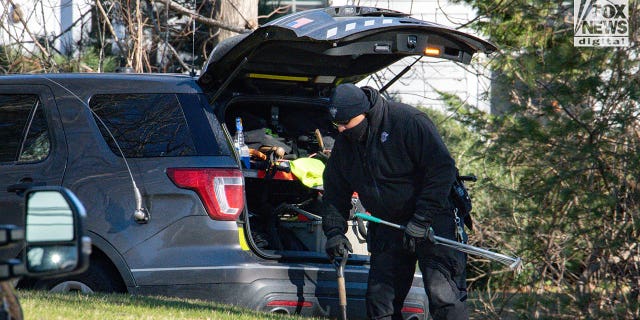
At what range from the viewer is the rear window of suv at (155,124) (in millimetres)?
5883

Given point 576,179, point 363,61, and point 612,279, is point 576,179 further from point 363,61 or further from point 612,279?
point 363,61

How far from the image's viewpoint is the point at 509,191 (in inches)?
400

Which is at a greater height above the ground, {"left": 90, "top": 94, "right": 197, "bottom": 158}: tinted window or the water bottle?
{"left": 90, "top": 94, "right": 197, "bottom": 158}: tinted window

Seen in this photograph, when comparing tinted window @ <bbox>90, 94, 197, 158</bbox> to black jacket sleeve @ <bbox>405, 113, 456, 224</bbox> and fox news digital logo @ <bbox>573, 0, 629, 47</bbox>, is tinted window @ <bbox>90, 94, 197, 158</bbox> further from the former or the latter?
fox news digital logo @ <bbox>573, 0, 629, 47</bbox>

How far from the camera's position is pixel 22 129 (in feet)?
20.2

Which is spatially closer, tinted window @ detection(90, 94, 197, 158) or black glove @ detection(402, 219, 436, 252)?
black glove @ detection(402, 219, 436, 252)

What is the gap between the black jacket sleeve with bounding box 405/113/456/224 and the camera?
5387 mm

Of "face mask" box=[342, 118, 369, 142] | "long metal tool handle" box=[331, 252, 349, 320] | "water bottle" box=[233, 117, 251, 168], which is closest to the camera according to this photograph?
"face mask" box=[342, 118, 369, 142]

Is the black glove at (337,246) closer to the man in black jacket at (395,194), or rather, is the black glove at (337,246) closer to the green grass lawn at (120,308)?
the man in black jacket at (395,194)

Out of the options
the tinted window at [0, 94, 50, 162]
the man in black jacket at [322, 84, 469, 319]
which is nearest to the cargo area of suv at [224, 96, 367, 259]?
the man in black jacket at [322, 84, 469, 319]

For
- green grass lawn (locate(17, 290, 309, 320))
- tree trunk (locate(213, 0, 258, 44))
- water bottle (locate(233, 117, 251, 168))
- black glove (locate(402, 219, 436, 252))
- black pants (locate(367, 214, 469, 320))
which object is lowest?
green grass lawn (locate(17, 290, 309, 320))

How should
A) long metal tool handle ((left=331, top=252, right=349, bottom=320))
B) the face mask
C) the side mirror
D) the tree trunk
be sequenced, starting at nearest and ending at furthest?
the side mirror → the face mask → long metal tool handle ((left=331, top=252, right=349, bottom=320)) → the tree trunk

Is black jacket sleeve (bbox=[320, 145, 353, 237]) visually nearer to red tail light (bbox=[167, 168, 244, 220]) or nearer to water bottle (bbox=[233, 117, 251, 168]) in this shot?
red tail light (bbox=[167, 168, 244, 220])

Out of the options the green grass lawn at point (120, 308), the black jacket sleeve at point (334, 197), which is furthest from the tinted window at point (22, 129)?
the black jacket sleeve at point (334, 197)
